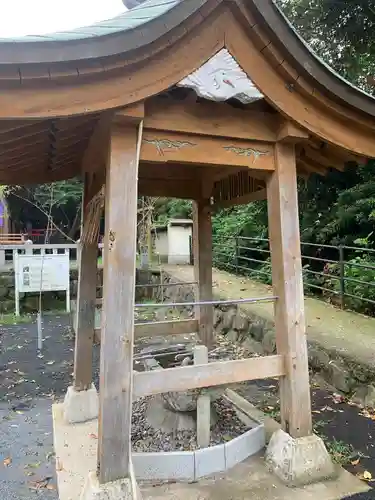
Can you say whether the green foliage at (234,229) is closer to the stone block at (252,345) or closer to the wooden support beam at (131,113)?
the stone block at (252,345)

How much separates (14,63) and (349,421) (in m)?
3.88

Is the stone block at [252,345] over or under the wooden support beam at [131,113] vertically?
under

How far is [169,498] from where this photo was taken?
8.89 ft

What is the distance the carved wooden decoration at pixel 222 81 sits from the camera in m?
2.52

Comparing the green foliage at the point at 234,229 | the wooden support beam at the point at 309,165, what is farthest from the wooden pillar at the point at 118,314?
the green foliage at the point at 234,229

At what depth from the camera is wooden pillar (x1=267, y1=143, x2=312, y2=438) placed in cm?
291

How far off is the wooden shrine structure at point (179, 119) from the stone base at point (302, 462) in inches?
3.3

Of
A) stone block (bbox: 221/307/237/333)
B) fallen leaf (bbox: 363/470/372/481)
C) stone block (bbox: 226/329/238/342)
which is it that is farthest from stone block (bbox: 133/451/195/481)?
stone block (bbox: 221/307/237/333)

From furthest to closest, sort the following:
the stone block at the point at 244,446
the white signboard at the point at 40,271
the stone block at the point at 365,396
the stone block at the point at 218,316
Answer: the white signboard at the point at 40,271
the stone block at the point at 218,316
the stone block at the point at 365,396
the stone block at the point at 244,446

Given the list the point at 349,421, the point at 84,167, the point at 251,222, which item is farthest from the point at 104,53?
the point at 251,222

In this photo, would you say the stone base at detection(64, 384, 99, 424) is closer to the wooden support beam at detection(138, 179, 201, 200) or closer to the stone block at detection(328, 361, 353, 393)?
the wooden support beam at detection(138, 179, 201, 200)

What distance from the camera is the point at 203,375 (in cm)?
277

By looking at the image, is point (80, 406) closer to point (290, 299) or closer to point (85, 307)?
point (85, 307)

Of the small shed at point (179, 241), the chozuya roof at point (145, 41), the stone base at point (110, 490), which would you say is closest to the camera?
the chozuya roof at point (145, 41)
